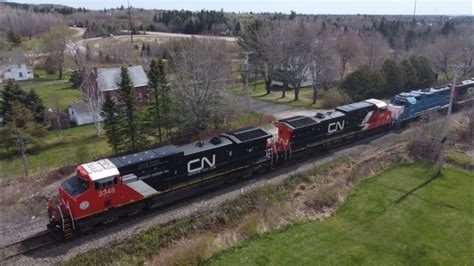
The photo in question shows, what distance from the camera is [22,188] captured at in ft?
85.8

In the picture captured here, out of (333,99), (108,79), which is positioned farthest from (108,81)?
(333,99)

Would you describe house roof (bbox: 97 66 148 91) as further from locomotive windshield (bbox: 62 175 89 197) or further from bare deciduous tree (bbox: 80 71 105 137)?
locomotive windshield (bbox: 62 175 89 197)

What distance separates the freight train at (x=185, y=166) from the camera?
1914 cm

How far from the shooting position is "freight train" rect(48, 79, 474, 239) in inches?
753

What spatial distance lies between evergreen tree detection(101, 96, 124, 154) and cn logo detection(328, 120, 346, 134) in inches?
756

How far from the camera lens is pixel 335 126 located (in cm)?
3197

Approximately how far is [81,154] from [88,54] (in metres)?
72.3

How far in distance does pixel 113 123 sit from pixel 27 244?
1629cm

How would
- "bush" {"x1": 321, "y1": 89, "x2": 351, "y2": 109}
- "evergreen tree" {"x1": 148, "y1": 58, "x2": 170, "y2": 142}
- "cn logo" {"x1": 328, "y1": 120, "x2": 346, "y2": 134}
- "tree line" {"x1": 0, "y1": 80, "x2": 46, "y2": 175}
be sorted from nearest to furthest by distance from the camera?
"cn logo" {"x1": 328, "y1": 120, "x2": 346, "y2": 134} < "evergreen tree" {"x1": 148, "y1": 58, "x2": 170, "y2": 142} < "tree line" {"x1": 0, "y1": 80, "x2": 46, "y2": 175} < "bush" {"x1": 321, "y1": 89, "x2": 351, "y2": 109}

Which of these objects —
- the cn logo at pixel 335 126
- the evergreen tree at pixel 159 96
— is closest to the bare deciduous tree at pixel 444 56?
the cn logo at pixel 335 126

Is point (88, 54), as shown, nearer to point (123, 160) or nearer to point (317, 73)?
point (317, 73)

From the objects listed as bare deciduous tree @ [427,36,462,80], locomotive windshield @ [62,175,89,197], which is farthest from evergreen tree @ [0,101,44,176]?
bare deciduous tree @ [427,36,462,80]

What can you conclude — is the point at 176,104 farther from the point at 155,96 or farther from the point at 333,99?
the point at 333,99

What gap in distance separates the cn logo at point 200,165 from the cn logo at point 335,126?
1228 centimetres
